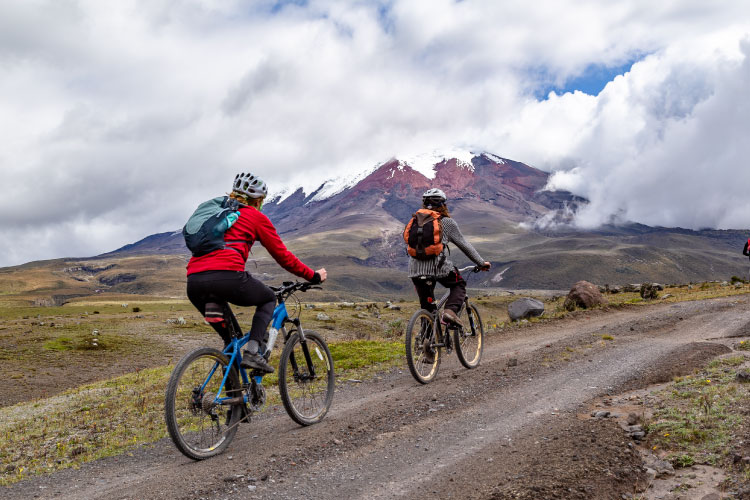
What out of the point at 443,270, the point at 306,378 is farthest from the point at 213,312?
the point at 443,270

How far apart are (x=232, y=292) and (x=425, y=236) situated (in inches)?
191

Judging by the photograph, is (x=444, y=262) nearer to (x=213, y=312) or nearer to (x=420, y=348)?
(x=420, y=348)

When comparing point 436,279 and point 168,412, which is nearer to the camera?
point 168,412

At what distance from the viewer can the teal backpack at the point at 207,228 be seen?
22.2ft

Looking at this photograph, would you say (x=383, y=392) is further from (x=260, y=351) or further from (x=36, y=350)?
(x=36, y=350)

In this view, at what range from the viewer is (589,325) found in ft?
65.9

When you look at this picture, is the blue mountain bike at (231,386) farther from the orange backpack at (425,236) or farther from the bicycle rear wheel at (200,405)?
the orange backpack at (425,236)

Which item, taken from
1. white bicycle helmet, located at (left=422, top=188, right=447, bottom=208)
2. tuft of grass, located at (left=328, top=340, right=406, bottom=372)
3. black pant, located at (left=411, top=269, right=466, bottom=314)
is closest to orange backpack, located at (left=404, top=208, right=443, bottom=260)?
white bicycle helmet, located at (left=422, top=188, right=447, bottom=208)

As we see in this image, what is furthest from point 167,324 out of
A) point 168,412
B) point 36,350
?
point 168,412

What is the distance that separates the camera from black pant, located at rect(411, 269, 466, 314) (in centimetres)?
1118

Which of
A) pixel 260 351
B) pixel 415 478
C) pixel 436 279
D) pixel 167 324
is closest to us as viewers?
pixel 415 478

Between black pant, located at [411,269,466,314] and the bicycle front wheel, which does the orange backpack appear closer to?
black pant, located at [411,269,466,314]

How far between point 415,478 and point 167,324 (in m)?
40.9

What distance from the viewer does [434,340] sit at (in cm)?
1112
